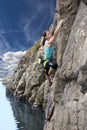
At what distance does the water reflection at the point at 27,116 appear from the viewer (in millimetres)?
94062

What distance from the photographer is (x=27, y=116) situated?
379ft

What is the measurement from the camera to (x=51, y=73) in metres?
47.2

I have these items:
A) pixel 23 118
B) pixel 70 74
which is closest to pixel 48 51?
pixel 70 74

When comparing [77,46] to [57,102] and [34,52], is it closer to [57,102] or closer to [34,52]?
[57,102]

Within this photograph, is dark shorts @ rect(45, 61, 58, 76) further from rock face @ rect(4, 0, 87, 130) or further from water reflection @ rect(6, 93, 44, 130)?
water reflection @ rect(6, 93, 44, 130)

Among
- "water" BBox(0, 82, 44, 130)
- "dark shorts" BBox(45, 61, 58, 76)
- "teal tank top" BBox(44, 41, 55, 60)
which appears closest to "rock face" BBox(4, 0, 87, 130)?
"dark shorts" BBox(45, 61, 58, 76)

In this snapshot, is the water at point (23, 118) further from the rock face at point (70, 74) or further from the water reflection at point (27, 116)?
the rock face at point (70, 74)

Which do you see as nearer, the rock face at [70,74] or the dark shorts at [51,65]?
the rock face at [70,74]

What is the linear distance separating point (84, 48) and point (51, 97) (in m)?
11.2

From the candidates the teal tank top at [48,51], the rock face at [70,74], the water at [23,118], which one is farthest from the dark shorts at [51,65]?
the water at [23,118]

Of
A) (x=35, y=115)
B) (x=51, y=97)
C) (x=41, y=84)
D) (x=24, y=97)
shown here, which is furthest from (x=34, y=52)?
(x=51, y=97)

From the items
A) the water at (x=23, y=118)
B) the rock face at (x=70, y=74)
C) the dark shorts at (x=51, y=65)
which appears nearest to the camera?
the rock face at (x=70, y=74)

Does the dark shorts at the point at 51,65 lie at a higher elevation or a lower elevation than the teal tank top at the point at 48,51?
lower

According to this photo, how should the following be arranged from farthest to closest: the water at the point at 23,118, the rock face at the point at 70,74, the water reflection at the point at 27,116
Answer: the water at the point at 23,118, the water reflection at the point at 27,116, the rock face at the point at 70,74
